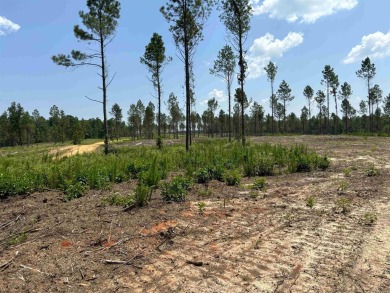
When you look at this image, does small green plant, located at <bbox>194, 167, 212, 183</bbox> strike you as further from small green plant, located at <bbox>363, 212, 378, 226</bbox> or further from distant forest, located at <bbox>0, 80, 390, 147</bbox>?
distant forest, located at <bbox>0, 80, 390, 147</bbox>

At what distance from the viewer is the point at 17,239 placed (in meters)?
4.71

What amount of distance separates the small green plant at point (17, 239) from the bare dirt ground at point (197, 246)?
0.07 feet

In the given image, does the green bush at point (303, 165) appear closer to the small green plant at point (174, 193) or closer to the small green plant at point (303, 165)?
the small green plant at point (303, 165)

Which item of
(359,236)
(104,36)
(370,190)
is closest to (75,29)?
(104,36)

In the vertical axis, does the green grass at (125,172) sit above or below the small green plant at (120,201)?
Answer: above

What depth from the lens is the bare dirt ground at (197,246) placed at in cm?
356

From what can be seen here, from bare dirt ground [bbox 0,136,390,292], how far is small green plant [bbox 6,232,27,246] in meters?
0.02

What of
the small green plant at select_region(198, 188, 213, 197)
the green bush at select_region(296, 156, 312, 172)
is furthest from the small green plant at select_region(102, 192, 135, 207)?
the green bush at select_region(296, 156, 312, 172)

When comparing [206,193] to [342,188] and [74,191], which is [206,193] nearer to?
[74,191]

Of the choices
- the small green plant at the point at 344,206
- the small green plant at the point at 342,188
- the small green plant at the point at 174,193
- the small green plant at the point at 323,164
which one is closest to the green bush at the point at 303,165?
the small green plant at the point at 323,164

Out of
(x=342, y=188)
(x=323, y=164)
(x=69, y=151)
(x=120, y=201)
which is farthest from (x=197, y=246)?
(x=69, y=151)

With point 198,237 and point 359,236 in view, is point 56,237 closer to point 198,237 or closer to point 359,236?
point 198,237

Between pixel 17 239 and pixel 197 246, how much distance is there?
263 cm

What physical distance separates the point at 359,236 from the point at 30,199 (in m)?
6.62
